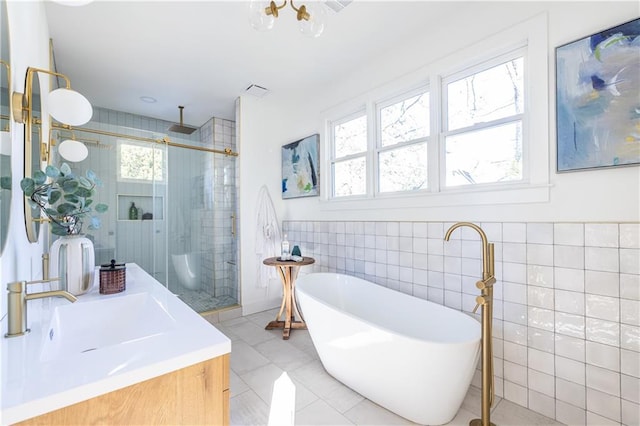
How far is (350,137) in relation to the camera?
117 inches

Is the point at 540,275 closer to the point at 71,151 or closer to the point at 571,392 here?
the point at 571,392

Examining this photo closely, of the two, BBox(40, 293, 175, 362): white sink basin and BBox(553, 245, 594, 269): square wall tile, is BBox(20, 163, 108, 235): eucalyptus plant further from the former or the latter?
BBox(553, 245, 594, 269): square wall tile

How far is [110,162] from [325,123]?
2311mm

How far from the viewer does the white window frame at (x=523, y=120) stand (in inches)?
64.4

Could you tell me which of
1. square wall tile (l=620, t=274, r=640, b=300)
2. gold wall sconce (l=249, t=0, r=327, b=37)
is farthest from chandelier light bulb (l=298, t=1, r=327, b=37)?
square wall tile (l=620, t=274, r=640, b=300)

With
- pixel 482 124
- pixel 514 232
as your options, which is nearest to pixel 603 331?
pixel 514 232

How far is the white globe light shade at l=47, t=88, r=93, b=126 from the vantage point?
123 centimetres

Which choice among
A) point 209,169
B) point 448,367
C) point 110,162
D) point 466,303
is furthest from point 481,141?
point 110,162

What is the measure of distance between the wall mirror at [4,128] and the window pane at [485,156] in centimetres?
235

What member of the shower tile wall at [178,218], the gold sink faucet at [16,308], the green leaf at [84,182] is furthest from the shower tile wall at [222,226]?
the gold sink faucet at [16,308]

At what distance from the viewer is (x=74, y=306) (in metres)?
1.13

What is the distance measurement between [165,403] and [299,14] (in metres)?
1.66

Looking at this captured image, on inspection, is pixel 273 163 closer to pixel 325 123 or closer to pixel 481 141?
pixel 325 123

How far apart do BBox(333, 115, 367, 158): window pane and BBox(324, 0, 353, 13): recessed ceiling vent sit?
105 centimetres
